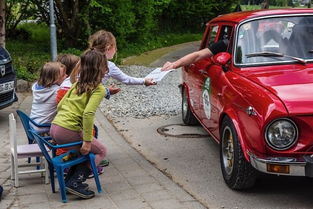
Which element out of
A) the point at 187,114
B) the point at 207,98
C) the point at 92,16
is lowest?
the point at 187,114

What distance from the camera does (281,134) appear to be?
15.5 ft

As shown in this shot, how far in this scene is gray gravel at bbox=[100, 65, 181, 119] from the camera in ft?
31.9

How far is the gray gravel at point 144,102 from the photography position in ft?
31.9

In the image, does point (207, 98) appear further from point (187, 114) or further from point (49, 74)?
point (187, 114)

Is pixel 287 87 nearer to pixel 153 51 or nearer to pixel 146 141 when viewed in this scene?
pixel 146 141

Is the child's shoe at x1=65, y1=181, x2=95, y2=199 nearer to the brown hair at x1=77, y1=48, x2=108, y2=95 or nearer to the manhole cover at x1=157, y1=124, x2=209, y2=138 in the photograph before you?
the brown hair at x1=77, y1=48, x2=108, y2=95

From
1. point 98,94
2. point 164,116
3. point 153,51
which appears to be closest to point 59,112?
point 98,94

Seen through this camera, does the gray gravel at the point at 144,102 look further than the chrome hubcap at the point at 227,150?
Yes

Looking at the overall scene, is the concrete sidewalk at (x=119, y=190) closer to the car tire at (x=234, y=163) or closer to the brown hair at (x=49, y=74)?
the car tire at (x=234, y=163)

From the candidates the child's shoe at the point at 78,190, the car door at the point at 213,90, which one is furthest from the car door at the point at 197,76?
the child's shoe at the point at 78,190

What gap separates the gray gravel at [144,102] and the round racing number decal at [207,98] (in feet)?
9.09

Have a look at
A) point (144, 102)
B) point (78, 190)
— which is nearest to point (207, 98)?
point (78, 190)

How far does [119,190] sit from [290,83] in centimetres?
197

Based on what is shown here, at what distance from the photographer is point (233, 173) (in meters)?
5.34
